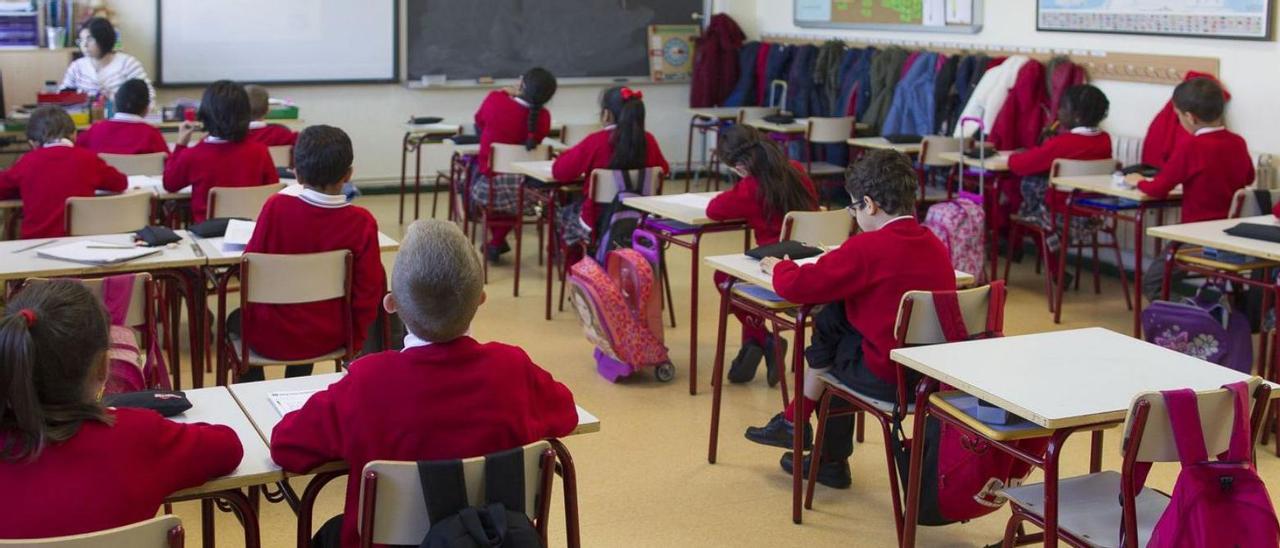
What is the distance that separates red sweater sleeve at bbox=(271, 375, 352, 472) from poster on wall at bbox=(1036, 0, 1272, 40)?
536 cm

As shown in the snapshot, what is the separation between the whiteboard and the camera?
8945 mm

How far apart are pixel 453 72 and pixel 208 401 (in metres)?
7.34

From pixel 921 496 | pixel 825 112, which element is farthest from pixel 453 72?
pixel 921 496

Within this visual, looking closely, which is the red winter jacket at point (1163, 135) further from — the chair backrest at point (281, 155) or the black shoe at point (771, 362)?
the chair backrest at point (281, 155)

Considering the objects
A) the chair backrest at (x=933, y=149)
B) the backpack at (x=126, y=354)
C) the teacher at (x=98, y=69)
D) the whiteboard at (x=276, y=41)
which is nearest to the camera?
the backpack at (x=126, y=354)

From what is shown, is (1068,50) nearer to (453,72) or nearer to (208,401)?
(453,72)

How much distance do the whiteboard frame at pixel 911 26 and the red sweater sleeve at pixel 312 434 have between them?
660 cm

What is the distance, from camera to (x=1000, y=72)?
7.81m

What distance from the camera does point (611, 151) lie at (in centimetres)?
622

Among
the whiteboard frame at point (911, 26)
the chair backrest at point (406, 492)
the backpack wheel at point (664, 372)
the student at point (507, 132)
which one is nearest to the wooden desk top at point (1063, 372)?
the chair backrest at point (406, 492)

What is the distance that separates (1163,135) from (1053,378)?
13.9 feet

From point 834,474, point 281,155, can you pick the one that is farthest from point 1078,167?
point 281,155

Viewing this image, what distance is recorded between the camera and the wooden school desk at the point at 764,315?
12.5 feet

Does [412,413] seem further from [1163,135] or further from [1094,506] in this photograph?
[1163,135]
